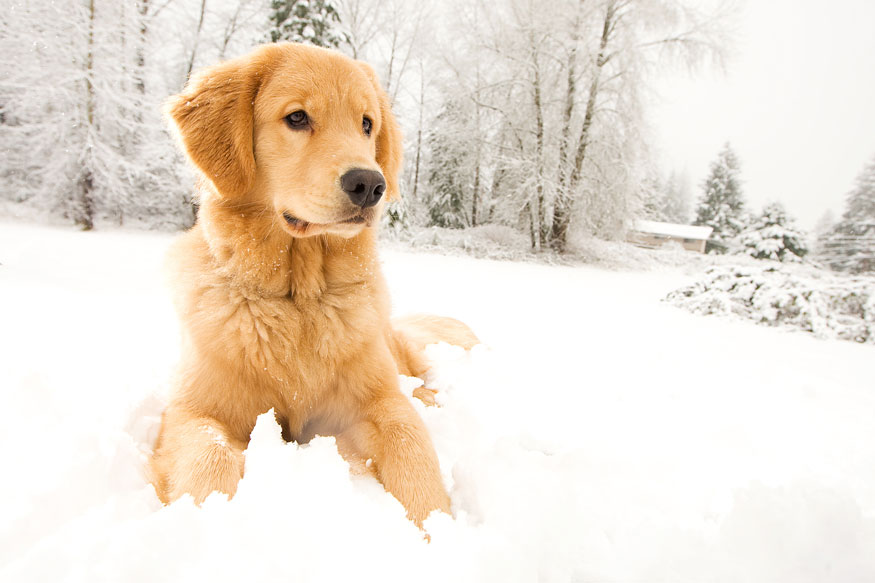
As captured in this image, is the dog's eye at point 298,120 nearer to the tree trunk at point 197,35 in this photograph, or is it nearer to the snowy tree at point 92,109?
the snowy tree at point 92,109

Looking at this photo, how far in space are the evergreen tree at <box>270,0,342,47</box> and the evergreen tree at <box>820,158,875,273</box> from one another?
21226 millimetres

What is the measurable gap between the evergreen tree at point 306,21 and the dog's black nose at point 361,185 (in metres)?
14.3

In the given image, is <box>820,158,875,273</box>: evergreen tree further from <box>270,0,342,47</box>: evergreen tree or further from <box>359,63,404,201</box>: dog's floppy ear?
<box>270,0,342,47</box>: evergreen tree

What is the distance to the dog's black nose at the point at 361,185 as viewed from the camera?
6.09 ft

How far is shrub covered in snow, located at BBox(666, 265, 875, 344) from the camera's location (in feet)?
20.5

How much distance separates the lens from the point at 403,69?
19438 mm

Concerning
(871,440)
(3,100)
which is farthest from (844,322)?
(3,100)

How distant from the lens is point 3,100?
46.2 feet

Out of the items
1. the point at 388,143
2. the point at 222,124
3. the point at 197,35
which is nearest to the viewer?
the point at 222,124

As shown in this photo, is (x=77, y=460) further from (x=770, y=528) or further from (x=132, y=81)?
(x=132, y=81)

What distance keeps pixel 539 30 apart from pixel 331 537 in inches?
656

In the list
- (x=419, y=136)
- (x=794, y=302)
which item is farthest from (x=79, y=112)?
(x=794, y=302)

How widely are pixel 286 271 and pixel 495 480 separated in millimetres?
1281

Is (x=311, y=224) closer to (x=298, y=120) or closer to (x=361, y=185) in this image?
(x=361, y=185)
